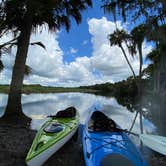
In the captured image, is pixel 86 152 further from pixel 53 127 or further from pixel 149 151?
pixel 149 151

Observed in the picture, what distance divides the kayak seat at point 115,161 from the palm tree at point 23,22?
5330mm

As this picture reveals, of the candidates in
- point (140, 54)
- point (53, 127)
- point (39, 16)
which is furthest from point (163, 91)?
point (53, 127)

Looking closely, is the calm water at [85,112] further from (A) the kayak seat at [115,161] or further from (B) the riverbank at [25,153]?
(A) the kayak seat at [115,161]

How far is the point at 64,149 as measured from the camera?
5.27 metres

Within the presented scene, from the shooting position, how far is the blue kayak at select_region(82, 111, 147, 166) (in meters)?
3.57

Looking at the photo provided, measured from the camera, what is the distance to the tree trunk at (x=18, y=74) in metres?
7.88

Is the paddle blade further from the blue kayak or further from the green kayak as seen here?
the green kayak

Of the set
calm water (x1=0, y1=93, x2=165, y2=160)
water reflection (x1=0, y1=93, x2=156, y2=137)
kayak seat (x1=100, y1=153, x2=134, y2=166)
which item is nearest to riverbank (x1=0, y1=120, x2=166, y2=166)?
kayak seat (x1=100, y1=153, x2=134, y2=166)

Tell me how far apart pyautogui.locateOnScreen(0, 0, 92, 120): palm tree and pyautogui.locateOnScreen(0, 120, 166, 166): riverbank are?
190 cm

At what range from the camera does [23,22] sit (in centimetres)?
809

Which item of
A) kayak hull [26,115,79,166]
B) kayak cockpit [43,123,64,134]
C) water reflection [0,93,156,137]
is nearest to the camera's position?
kayak hull [26,115,79,166]

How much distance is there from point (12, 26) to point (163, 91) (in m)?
16.9

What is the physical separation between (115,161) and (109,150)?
0.32 m

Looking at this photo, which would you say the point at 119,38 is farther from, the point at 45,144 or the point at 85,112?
the point at 45,144
